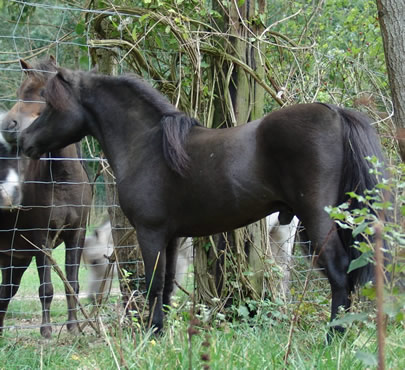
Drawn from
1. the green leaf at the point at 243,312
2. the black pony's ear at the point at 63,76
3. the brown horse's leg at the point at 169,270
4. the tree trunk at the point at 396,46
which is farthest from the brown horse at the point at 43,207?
the tree trunk at the point at 396,46

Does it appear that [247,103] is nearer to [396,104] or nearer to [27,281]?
[396,104]

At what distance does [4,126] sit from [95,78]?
1039 millimetres

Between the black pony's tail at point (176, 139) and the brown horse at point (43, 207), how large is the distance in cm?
113

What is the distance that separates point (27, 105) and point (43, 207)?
3.05ft

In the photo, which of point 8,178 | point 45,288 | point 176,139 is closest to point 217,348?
point 176,139

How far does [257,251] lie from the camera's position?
17.3 ft

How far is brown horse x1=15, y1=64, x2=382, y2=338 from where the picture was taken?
3.86 meters

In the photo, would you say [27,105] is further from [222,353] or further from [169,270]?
[222,353]

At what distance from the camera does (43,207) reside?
537 cm

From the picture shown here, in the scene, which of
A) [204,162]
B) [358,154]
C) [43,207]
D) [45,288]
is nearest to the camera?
[358,154]

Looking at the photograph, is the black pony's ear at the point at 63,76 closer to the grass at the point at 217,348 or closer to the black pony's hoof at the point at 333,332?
the grass at the point at 217,348

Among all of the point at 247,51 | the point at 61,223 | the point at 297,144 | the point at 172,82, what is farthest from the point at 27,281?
the point at 297,144

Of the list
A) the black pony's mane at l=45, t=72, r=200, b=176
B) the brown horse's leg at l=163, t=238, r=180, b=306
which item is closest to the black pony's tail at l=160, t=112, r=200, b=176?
the black pony's mane at l=45, t=72, r=200, b=176

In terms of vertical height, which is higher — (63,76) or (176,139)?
(63,76)
